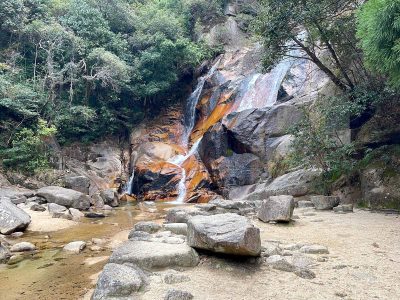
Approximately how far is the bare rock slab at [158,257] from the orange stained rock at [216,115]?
1436cm

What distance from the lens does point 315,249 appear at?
16.5 ft

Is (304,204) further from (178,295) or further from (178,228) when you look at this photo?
(178,295)

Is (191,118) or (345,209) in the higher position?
(191,118)

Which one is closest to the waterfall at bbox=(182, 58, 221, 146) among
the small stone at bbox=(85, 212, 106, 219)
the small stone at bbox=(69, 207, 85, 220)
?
the small stone at bbox=(85, 212, 106, 219)

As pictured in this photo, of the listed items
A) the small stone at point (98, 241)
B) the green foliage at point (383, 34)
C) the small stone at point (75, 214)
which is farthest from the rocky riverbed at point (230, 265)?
the small stone at point (75, 214)

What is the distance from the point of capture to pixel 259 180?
1462 centimetres

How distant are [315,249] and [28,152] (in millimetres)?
15415

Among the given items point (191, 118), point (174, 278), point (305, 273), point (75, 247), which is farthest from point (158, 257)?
point (191, 118)

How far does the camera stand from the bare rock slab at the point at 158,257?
14.8 feet

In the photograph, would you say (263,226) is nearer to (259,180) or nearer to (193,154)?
(259,180)

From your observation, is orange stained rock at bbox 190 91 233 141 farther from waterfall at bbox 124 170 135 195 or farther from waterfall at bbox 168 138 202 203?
waterfall at bbox 124 170 135 195

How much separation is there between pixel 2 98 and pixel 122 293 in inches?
621

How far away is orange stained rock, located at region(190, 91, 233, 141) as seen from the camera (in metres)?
19.2

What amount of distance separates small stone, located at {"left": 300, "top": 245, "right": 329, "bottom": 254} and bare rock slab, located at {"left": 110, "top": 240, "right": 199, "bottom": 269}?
181cm
